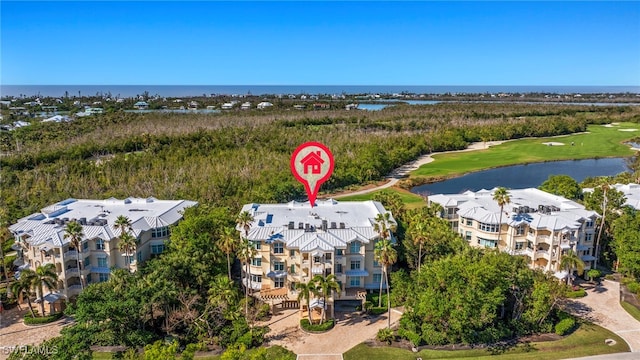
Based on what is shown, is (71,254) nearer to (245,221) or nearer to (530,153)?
(245,221)

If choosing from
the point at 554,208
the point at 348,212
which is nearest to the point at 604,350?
the point at 554,208

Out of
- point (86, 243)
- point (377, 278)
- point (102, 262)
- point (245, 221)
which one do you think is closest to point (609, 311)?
point (377, 278)

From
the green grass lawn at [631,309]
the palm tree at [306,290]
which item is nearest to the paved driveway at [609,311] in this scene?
the green grass lawn at [631,309]

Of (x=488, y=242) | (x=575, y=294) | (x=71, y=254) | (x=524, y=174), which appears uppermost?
(x=71, y=254)

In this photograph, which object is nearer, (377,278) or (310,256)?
(310,256)

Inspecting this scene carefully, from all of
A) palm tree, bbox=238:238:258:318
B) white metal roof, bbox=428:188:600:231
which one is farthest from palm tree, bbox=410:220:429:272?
palm tree, bbox=238:238:258:318

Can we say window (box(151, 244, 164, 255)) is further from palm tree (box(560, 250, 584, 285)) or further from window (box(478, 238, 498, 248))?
palm tree (box(560, 250, 584, 285))
